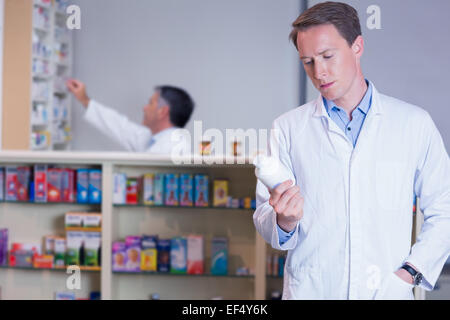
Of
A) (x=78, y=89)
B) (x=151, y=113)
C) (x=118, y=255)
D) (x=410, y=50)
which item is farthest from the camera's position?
(x=78, y=89)

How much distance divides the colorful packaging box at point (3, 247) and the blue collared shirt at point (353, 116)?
6.66 ft

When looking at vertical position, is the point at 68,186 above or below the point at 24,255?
above

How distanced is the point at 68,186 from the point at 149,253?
0.51 m

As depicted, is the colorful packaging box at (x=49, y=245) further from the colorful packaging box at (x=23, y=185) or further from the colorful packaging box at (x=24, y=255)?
the colorful packaging box at (x=23, y=185)

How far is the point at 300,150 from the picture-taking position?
5.00 ft

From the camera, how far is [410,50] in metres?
2.04

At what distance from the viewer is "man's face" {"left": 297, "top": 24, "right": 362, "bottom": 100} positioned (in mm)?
1471

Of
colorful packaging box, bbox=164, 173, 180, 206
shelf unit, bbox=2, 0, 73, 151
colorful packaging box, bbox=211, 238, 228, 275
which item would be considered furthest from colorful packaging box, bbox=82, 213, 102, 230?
shelf unit, bbox=2, 0, 73, 151

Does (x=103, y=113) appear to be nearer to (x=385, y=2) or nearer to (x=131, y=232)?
(x=131, y=232)

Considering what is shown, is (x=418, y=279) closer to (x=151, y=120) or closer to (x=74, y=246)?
(x=74, y=246)

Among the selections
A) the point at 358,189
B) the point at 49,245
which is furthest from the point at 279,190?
the point at 49,245

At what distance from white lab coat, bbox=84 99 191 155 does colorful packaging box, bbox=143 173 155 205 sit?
0.23 m
